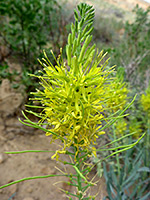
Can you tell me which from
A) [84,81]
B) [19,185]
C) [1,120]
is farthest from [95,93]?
[1,120]

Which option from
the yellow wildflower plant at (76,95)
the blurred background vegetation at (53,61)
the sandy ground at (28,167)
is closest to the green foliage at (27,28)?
the blurred background vegetation at (53,61)

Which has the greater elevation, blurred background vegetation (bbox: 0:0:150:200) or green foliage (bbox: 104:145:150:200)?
blurred background vegetation (bbox: 0:0:150:200)

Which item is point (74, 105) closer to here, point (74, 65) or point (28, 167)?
point (74, 65)

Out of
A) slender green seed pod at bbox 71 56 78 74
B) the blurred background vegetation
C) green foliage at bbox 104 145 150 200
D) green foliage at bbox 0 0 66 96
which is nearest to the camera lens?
slender green seed pod at bbox 71 56 78 74

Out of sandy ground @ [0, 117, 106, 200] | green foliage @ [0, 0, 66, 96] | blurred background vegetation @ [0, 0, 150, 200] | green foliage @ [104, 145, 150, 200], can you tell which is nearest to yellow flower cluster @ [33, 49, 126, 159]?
sandy ground @ [0, 117, 106, 200]

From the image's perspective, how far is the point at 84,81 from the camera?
920 mm

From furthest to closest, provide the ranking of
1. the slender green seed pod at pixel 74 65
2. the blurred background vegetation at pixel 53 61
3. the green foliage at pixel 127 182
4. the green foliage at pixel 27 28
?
the green foliage at pixel 27 28 → the blurred background vegetation at pixel 53 61 → the green foliage at pixel 127 182 → the slender green seed pod at pixel 74 65

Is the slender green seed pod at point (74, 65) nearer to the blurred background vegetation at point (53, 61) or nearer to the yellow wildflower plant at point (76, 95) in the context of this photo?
the yellow wildflower plant at point (76, 95)

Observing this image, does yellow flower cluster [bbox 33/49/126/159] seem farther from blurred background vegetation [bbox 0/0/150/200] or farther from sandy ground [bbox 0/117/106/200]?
blurred background vegetation [bbox 0/0/150/200]

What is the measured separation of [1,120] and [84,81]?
2482mm

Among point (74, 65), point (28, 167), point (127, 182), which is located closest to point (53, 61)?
point (74, 65)

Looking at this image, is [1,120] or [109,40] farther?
[109,40]

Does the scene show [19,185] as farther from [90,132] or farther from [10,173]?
[90,132]

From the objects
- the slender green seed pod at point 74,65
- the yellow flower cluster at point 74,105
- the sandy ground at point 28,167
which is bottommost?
the sandy ground at point 28,167
